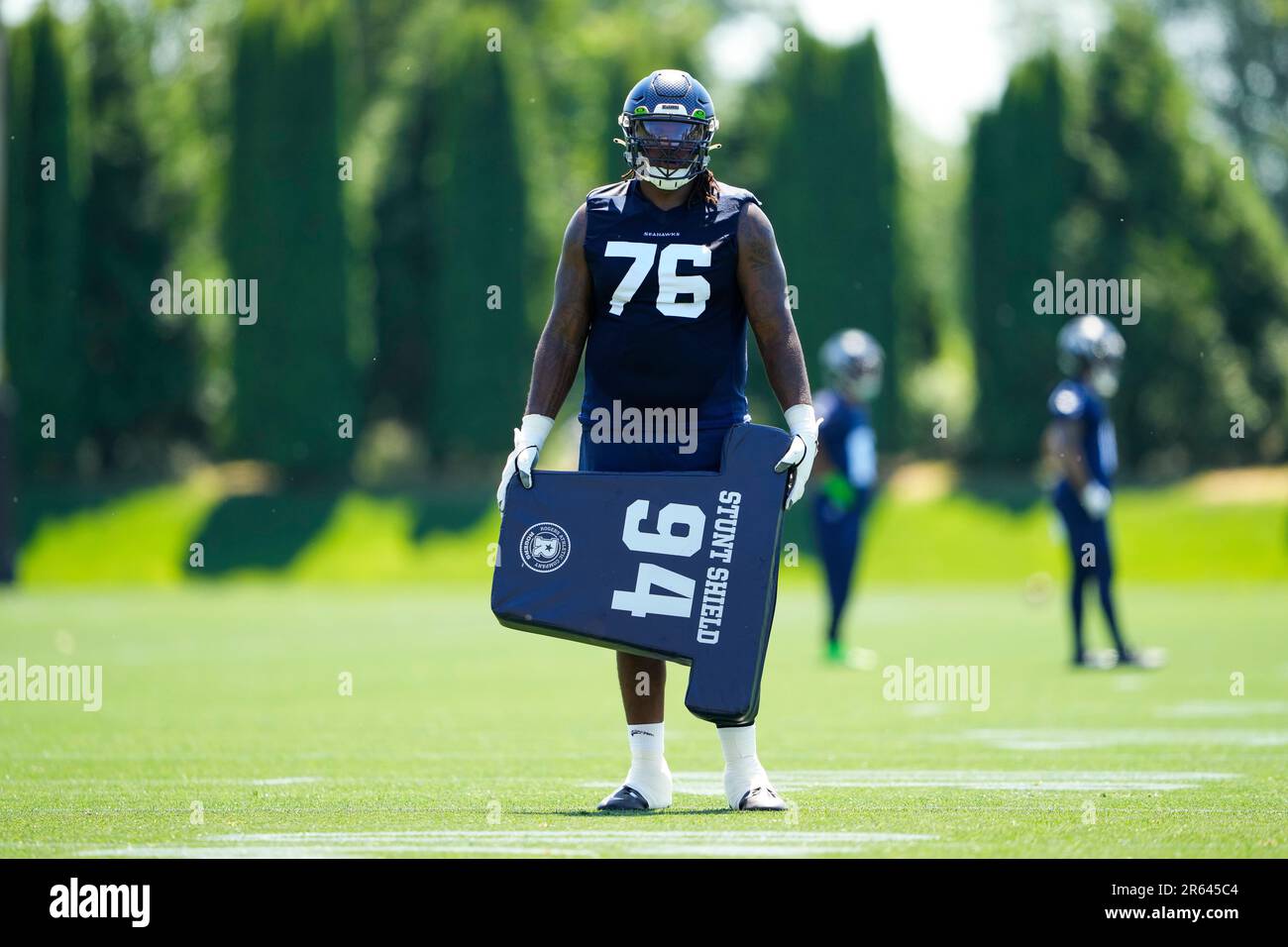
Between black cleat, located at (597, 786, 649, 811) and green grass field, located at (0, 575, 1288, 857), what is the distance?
0.14m

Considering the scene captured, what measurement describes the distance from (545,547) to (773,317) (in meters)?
1.08

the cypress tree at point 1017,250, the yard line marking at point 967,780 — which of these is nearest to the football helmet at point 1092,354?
the yard line marking at point 967,780

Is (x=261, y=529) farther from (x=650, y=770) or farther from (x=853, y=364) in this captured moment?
(x=650, y=770)

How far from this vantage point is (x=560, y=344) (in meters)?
6.67

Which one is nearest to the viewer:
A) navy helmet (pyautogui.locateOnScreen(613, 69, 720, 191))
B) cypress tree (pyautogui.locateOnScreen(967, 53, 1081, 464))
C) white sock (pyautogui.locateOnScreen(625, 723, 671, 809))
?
navy helmet (pyautogui.locateOnScreen(613, 69, 720, 191))

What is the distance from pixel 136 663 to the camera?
14375 millimetres

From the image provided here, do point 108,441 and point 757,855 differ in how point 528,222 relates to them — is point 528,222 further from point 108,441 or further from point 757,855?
point 757,855

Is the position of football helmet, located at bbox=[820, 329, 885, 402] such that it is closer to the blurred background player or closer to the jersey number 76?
the blurred background player

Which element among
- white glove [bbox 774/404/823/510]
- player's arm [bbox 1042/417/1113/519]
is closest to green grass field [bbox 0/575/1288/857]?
white glove [bbox 774/404/823/510]

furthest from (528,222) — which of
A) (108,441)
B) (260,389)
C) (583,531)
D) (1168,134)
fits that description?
(583,531)

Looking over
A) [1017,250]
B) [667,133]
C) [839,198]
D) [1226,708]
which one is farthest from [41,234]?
[667,133]

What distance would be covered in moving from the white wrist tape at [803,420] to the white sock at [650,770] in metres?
1.12

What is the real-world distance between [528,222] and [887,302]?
20.7 feet

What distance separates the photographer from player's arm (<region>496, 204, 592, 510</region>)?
661cm
